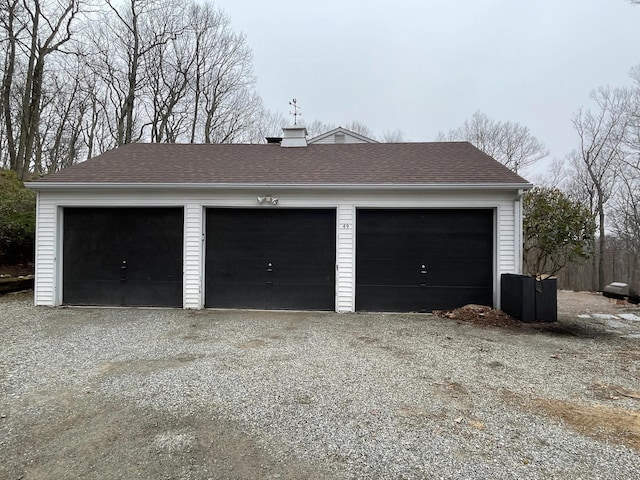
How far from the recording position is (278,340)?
16.5ft

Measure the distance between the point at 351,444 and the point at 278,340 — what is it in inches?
109

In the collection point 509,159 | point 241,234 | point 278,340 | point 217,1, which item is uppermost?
point 217,1

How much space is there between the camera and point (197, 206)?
7223mm

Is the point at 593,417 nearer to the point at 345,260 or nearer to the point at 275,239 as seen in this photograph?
the point at 345,260

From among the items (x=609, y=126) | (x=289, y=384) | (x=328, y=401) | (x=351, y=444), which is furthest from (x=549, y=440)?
(x=609, y=126)

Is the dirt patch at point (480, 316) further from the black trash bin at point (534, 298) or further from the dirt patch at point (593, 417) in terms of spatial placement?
the dirt patch at point (593, 417)

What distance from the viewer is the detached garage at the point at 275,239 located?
6.97 m

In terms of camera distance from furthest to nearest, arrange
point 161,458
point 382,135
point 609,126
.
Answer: point 382,135 → point 609,126 → point 161,458

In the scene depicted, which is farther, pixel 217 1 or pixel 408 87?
pixel 408 87

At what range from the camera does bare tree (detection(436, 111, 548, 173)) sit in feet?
67.2

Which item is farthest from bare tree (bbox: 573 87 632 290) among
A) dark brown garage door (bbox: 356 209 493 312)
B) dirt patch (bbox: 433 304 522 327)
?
dirt patch (bbox: 433 304 522 327)

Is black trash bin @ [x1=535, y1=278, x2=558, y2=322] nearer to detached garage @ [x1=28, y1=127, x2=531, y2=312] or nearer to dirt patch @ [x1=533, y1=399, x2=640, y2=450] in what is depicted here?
detached garage @ [x1=28, y1=127, x2=531, y2=312]

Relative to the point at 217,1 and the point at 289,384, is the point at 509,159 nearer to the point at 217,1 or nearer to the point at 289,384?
the point at 217,1

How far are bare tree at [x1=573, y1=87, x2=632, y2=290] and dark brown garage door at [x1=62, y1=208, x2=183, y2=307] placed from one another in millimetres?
18785
